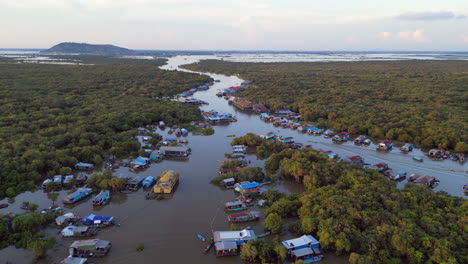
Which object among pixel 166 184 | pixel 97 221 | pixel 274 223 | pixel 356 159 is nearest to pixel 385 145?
pixel 356 159

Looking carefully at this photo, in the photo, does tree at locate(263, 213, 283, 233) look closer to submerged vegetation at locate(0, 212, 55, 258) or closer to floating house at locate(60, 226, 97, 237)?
floating house at locate(60, 226, 97, 237)

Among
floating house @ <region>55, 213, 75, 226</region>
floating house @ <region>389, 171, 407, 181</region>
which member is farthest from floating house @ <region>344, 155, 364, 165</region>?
floating house @ <region>55, 213, 75, 226</region>

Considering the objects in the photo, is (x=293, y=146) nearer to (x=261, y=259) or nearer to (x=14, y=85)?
(x=261, y=259)

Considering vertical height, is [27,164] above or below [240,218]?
above

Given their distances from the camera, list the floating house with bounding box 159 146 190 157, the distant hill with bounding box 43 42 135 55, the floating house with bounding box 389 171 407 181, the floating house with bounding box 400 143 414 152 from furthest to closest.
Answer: the distant hill with bounding box 43 42 135 55, the floating house with bounding box 400 143 414 152, the floating house with bounding box 159 146 190 157, the floating house with bounding box 389 171 407 181

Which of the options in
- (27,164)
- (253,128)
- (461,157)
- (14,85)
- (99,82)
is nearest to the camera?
(27,164)

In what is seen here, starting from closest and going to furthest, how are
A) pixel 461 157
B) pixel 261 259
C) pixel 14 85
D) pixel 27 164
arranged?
1. pixel 261 259
2. pixel 27 164
3. pixel 461 157
4. pixel 14 85

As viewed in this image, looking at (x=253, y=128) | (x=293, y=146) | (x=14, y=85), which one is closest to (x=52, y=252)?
(x=293, y=146)

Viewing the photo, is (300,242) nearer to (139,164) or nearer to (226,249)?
(226,249)
